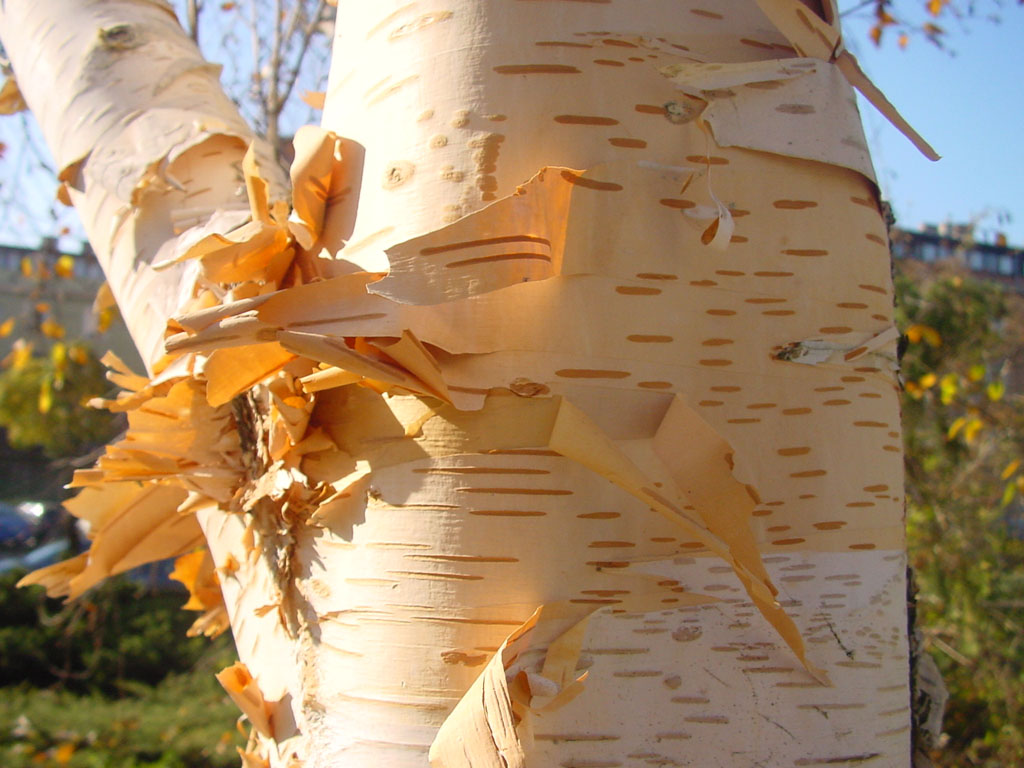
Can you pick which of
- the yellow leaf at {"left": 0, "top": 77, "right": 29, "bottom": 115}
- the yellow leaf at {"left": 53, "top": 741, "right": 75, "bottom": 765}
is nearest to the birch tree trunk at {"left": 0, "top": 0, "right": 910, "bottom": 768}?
the yellow leaf at {"left": 0, "top": 77, "right": 29, "bottom": 115}

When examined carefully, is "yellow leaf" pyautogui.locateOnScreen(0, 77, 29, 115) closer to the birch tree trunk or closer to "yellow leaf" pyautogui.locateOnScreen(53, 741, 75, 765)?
the birch tree trunk

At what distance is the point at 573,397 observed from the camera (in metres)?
0.61

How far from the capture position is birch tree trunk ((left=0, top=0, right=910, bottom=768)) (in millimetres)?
604

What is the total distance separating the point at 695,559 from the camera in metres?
0.63

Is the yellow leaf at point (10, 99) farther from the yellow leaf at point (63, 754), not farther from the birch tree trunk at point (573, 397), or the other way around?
the yellow leaf at point (63, 754)

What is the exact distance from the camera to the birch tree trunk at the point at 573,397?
0.60 m

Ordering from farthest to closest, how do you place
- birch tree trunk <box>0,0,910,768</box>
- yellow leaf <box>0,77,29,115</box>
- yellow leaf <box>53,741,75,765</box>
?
yellow leaf <box>53,741,75,765</box> < yellow leaf <box>0,77,29,115</box> < birch tree trunk <box>0,0,910,768</box>

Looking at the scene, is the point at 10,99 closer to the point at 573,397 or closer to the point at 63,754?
the point at 573,397

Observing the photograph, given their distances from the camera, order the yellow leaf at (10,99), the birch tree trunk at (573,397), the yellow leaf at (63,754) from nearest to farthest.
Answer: the birch tree trunk at (573,397), the yellow leaf at (10,99), the yellow leaf at (63,754)

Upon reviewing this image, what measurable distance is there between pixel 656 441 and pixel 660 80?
1.01 ft

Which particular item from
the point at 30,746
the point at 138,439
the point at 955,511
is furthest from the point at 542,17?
the point at 30,746

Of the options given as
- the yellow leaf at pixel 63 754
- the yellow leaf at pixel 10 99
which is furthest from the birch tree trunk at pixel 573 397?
the yellow leaf at pixel 63 754

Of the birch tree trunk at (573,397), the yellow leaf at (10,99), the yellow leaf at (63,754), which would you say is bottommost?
the yellow leaf at (63,754)

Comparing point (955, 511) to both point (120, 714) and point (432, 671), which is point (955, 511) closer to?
point (432, 671)
